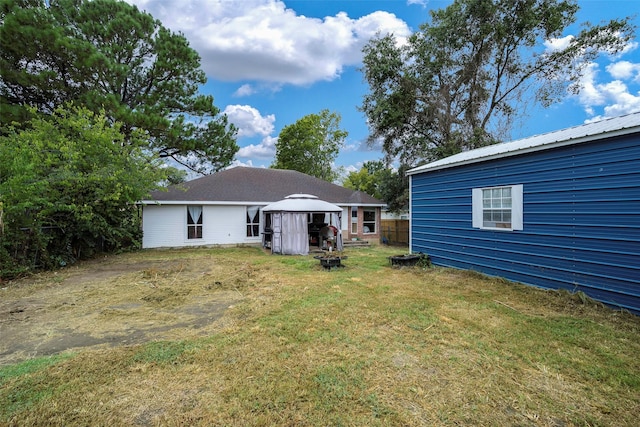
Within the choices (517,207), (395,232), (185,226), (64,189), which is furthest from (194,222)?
(517,207)

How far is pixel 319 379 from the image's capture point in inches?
111

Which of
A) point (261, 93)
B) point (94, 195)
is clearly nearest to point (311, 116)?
point (261, 93)

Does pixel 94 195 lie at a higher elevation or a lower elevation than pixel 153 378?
A: higher

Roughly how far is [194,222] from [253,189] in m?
3.51

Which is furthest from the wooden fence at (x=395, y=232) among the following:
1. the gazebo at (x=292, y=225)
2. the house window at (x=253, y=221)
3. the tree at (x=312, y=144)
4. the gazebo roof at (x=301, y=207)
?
the tree at (x=312, y=144)

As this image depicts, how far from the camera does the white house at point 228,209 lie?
44.1 ft

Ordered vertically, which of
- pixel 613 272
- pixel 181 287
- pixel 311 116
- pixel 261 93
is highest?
pixel 311 116

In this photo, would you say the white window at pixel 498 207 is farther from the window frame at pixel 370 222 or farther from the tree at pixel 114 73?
the tree at pixel 114 73

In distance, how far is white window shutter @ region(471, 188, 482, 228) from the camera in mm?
7367

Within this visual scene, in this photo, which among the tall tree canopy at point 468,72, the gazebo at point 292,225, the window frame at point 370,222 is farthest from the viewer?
the window frame at point 370,222

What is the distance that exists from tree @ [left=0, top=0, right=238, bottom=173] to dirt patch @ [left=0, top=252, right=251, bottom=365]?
6.53 metres

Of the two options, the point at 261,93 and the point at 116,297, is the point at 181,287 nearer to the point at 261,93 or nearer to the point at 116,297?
the point at 116,297

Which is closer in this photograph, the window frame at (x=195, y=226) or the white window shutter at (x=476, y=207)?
the white window shutter at (x=476, y=207)

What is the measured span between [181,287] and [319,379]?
15.8ft
